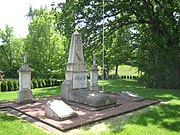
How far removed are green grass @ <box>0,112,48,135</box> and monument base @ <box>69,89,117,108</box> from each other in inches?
135

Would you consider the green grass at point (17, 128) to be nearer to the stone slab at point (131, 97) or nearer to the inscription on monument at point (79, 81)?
the inscription on monument at point (79, 81)

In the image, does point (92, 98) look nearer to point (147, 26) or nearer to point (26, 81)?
point (26, 81)

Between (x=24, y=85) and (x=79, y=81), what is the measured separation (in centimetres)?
319

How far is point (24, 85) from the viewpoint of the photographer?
11.6 meters

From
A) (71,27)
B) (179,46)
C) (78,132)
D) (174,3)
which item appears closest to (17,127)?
(78,132)

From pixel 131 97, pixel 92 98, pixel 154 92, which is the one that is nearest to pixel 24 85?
pixel 92 98

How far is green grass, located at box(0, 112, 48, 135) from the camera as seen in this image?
6602 mm

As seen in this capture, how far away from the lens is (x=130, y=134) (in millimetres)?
6496

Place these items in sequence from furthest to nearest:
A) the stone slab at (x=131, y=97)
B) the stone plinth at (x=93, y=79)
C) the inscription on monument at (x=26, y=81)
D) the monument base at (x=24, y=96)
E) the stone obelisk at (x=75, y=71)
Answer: the stone plinth at (x=93, y=79) → the stone slab at (x=131, y=97) → the stone obelisk at (x=75, y=71) → the inscription on monument at (x=26, y=81) → the monument base at (x=24, y=96)

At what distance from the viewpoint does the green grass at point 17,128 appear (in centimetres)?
660

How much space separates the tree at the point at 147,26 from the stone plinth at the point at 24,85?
6801 mm

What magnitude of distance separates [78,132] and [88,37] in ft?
39.3

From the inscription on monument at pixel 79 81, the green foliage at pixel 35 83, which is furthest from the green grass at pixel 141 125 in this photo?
the green foliage at pixel 35 83

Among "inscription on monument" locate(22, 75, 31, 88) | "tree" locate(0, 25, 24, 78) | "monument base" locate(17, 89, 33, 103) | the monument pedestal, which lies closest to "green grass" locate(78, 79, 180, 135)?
the monument pedestal
